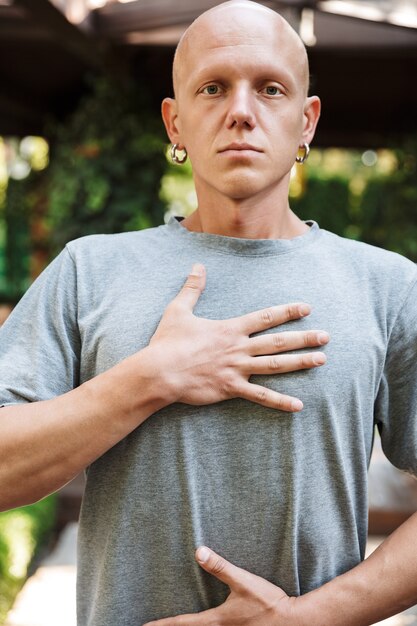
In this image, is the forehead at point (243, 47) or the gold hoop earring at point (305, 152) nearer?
the forehead at point (243, 47)

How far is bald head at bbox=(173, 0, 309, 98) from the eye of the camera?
1185mm

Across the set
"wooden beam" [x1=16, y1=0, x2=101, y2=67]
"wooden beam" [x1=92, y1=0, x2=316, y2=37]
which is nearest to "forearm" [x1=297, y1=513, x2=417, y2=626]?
"wooden beam" [x1=16, y1=0, x2=101, y2=67]

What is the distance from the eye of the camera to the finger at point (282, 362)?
111 centimetres

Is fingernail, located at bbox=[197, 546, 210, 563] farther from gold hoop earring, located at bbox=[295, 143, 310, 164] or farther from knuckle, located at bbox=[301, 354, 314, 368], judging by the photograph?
gold hoop earring, located at bbox=[295, 143, 310, 164]

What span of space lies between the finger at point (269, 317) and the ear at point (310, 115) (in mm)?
339

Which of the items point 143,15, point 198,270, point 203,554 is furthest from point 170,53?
point 203,554

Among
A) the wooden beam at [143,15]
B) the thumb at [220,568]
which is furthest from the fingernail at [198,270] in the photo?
the wooden beam at [143,15]

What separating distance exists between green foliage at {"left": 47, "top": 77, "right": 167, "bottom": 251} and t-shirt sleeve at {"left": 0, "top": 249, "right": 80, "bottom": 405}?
3870mm

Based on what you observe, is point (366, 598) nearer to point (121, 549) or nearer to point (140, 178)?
point (121, 549)

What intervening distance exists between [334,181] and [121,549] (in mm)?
9503

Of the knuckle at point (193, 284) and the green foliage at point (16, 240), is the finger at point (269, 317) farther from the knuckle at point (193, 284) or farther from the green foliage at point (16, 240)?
the green foliage at point (16, 240)

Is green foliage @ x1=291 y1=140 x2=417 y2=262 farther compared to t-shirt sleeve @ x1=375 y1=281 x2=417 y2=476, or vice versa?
green foliage @ x1=291 y1=140 x2=417 y2=262

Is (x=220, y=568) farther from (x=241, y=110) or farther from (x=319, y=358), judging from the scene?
(x=241, y=110)

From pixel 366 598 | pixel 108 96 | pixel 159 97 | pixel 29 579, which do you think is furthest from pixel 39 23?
pixel 366 598
